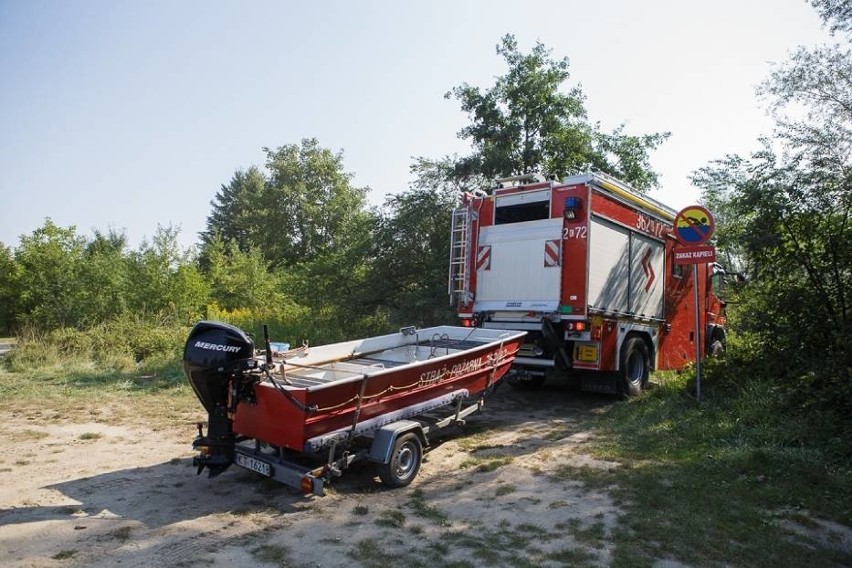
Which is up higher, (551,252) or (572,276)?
(551,252)

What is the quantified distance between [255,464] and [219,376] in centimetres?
80

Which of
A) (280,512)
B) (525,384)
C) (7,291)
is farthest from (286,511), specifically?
(7,291)

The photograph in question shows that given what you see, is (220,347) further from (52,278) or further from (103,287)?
(52,278)

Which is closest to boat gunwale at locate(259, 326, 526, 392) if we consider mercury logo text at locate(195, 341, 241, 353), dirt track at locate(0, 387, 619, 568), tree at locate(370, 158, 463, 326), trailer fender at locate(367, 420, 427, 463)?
mercury logo text at locate(195, 341, 241, 353)

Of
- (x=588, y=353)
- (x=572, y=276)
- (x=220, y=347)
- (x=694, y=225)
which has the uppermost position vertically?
(x=694, y=225)

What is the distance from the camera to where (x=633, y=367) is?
9.16m

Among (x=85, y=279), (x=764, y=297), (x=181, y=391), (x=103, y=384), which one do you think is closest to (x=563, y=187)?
(x=764, y=297)

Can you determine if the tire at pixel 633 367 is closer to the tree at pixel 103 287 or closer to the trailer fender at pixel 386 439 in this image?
the trailer fender at pixel 386 439

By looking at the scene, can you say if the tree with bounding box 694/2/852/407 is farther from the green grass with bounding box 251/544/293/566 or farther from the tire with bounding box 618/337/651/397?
the green grass with bounding box 251/544/293/566

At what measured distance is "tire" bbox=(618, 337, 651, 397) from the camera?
864 cm

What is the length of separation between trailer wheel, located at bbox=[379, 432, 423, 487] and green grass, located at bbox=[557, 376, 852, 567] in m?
1.37

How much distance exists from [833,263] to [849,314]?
0.62 metres

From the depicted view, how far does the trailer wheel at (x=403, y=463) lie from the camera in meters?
4.94

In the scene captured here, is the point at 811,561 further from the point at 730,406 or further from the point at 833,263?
the point at 833,263
